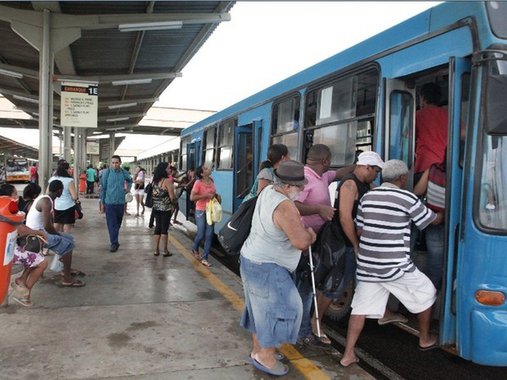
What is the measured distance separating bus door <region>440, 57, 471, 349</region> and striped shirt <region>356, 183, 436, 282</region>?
0.64ft

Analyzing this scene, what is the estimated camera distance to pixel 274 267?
343 centimetres

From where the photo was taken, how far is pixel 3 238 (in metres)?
4.12

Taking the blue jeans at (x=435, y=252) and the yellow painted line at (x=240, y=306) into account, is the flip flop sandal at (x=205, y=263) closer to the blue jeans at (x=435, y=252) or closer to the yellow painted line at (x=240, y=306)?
the yellow painted line at (x=240, y=306)

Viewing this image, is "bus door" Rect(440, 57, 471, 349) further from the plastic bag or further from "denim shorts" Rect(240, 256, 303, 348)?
the plastic bag

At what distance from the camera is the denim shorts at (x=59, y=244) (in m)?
5.47

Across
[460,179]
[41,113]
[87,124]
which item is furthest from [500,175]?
[87,124]

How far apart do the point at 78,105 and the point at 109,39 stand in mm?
1874

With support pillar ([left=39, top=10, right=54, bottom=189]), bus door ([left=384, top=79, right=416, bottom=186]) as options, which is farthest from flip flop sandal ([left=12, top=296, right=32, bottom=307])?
support pillar ([left=39, top=10, right=54, bottom=189])

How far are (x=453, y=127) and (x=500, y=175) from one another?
454 mm

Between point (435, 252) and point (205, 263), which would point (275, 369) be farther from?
point (205, 263)

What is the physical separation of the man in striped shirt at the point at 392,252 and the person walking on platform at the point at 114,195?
18.3ft

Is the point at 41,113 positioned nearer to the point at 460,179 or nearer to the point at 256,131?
the point at 256,131

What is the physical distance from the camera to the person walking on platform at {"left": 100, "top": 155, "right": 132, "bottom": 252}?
8203 millimetres

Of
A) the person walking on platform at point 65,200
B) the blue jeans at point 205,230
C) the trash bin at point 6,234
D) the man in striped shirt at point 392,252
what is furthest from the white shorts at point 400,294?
the person walking on platform at point 65,200
